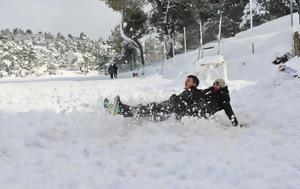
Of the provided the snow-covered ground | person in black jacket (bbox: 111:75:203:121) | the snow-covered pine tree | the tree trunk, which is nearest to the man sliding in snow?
person in black jacket (bbox: 111:75:203:121)

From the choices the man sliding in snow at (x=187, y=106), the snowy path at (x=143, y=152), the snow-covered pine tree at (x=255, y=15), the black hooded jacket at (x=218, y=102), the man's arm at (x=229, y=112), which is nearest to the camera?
the snowy path at (x=143, y=152)

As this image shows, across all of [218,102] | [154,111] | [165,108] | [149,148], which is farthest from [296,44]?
[149,148]

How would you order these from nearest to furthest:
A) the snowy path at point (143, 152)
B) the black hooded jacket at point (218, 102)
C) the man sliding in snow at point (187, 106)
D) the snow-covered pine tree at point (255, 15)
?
the snowy path at point (143, 152) → the man sliding in snow at point (187, 106) → the black hooded jacket at point (218, 102) → the snow-covered pine tree at point (255, 15)

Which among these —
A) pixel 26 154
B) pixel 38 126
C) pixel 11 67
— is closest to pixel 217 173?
pixel 26 154

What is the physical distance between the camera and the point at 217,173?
601cm

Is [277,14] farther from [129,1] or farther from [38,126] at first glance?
[38,126]

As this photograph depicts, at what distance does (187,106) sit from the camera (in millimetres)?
8977

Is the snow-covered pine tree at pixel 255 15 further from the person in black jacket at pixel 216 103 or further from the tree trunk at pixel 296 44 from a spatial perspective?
the person in black jacket at pixel 216 103

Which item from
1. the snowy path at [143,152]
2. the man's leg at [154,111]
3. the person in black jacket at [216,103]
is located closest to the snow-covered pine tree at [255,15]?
the snowy path at [143,152]

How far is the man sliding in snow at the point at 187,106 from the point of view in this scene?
8.80 meters

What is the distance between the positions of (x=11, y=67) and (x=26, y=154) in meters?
117

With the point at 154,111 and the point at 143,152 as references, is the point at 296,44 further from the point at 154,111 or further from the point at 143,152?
the point at 143,152

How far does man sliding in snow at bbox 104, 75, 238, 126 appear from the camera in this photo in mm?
8797

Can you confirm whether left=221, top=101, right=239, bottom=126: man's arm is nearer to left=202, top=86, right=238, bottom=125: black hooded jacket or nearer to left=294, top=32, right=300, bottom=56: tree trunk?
left=202, top=86, right=238, bottom=125: black hooded jacket
